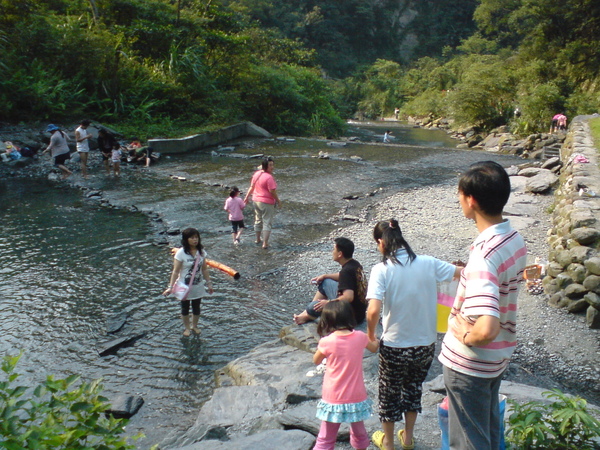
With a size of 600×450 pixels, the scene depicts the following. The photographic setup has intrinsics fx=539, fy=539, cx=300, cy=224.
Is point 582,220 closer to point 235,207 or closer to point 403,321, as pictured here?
point 403,321

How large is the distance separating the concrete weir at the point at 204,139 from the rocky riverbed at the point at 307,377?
477 inches

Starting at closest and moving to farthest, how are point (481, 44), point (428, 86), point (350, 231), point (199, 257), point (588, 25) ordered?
point (199, 257)
point (350, 231)
point (588, 25)
point (428, 86)
point (481, 44)

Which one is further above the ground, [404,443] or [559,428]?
[559,428]

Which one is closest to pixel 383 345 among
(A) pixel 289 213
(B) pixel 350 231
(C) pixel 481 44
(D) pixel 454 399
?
(D) pixel 454 399

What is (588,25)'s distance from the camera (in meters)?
34.3

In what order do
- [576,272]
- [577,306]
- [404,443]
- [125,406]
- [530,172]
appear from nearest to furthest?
1. [404,443]
2. [125,406]
3. [577,306]
4. [576,272]
5. [530,172]

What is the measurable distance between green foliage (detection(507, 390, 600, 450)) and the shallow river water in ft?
9.86

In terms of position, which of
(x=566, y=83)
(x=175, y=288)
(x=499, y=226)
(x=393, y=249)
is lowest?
(x=175, y=288)

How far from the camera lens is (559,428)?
9.56 ft

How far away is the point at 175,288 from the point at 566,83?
29.6m

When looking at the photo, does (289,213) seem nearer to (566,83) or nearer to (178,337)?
(178,337)

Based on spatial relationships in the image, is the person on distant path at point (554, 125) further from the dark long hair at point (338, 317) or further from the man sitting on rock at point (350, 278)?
the dark long hair at point (338, 317)

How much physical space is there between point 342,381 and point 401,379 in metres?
0.45

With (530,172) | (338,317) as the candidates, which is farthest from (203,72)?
(338,317)
